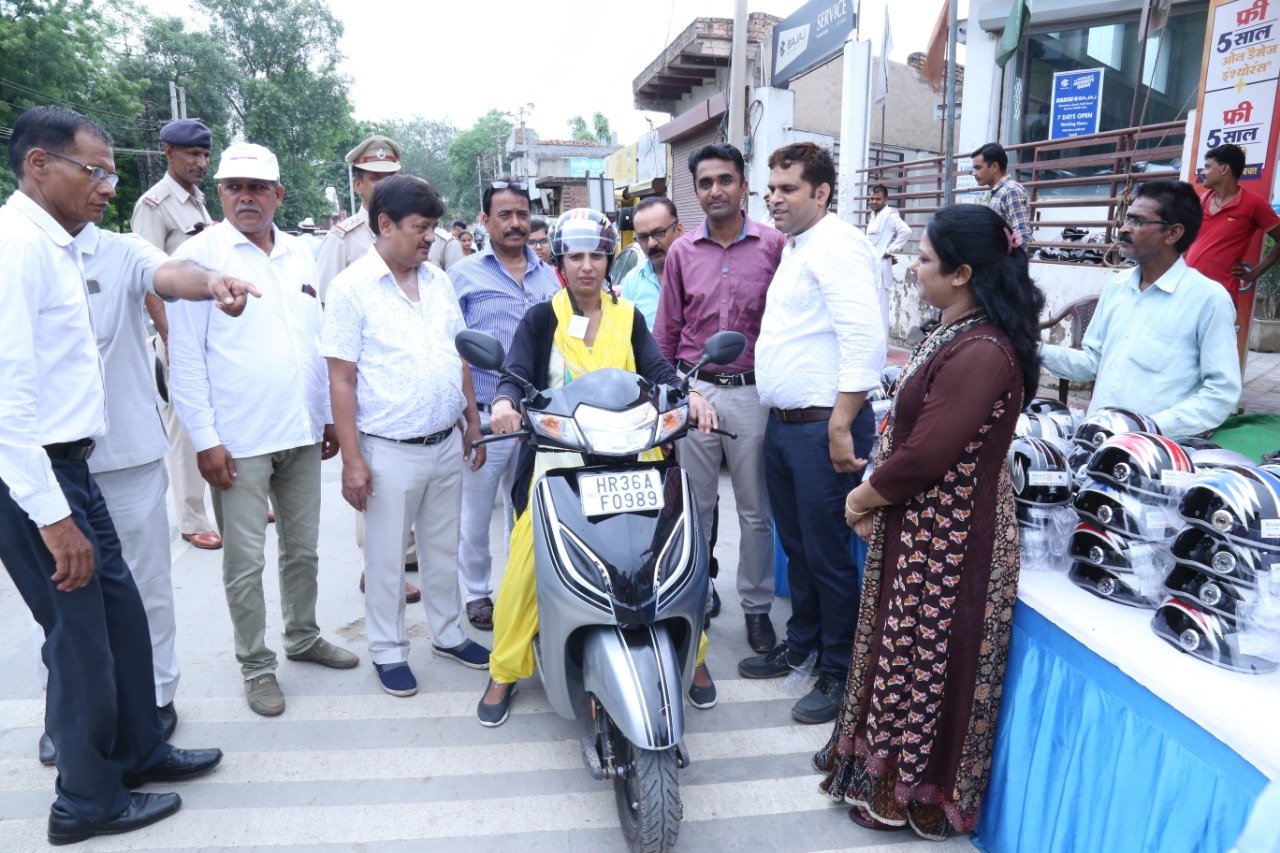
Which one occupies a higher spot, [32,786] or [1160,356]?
[1160,356]

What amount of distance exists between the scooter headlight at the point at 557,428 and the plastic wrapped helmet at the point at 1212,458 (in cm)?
166

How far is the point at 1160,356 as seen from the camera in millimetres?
2736

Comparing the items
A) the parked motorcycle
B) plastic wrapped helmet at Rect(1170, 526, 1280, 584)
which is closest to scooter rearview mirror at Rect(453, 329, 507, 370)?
the parked motorcycle

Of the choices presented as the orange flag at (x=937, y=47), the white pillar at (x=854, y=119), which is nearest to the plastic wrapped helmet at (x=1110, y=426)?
the white pillar at (x=854, y=119)

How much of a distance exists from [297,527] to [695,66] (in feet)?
49.5

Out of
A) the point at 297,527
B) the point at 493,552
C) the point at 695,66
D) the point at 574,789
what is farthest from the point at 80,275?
the point at 695,66

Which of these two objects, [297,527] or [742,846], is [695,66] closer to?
[297,527]

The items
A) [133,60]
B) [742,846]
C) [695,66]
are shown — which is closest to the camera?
[742,846]

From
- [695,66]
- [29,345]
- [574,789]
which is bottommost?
[574,789]

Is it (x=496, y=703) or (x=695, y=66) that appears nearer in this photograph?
(x=496, y=703)

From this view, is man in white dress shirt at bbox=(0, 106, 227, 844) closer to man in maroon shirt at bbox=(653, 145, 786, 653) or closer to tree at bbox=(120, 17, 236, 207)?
man in maroon shirt at bbox=(653, 145, 786, 653)

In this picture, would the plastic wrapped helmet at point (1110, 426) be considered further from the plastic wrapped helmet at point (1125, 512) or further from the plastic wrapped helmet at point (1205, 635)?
the plastic wrapped helmet at point (1205, 635)

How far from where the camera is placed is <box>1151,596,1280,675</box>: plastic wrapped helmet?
172 centimetres

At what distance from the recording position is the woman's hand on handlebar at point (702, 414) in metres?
2.66
